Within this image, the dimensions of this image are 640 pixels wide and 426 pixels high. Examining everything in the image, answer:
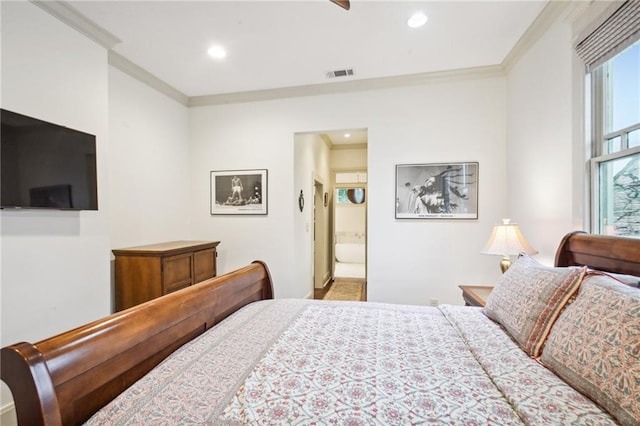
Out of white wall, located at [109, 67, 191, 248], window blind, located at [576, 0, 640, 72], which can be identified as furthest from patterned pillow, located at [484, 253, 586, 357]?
white wall, located at [109, 67, 191, 248]

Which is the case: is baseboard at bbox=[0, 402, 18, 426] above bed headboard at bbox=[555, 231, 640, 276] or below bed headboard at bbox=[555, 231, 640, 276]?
below

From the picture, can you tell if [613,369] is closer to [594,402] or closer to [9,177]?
[594,402]

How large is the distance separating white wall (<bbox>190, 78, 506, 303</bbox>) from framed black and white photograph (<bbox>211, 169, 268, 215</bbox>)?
10 cm

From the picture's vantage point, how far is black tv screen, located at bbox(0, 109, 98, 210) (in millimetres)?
1703

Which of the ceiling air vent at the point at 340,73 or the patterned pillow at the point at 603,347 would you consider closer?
the patterned pillow at the point at 603,347

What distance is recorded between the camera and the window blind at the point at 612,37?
139 centimetres

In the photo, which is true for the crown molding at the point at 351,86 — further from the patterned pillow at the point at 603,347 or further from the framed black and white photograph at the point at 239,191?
the patterned pillow at the point at 603,347

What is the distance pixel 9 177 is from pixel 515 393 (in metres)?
2.76

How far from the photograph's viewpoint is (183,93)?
358 centimetres

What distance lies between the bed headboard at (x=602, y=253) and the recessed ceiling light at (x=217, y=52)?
3083mm

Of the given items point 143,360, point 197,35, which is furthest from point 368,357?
point 197,35

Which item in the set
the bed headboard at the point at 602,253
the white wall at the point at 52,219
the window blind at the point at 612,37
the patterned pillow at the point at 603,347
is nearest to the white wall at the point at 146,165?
the white wall at the point at 52,219

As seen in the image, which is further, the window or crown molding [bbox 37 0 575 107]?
crown molding [bbox 37 0 575 107]

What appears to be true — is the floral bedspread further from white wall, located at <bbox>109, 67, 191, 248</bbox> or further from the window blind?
white wall, located at <bbox>109, 67, 191, 248</bbox>
